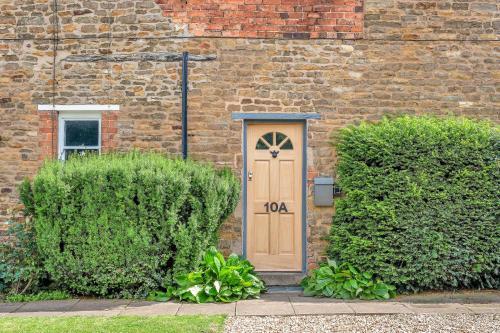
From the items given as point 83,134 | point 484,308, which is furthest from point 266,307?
point 83,134

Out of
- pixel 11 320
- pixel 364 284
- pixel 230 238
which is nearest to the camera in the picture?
pixel 11 320

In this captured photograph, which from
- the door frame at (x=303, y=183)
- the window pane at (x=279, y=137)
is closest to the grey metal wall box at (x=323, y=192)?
the door frame at (x=303, y=183)

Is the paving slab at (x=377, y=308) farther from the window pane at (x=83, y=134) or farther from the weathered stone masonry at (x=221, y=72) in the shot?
the window pane at (x=83, y=134)

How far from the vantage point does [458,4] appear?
831cm

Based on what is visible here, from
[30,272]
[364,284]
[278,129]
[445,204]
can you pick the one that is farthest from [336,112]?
[30,272]

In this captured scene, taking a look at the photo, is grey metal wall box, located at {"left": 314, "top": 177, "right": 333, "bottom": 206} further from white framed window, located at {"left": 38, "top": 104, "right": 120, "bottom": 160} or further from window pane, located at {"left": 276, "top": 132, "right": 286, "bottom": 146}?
white framed window, located at {"left": 38, "top": 104, "right": 120, "bottom": 160}

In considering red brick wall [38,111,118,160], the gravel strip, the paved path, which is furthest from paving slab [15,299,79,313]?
red brick wall [38,111,118,160]

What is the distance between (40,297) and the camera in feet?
22.9

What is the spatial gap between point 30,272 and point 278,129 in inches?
164

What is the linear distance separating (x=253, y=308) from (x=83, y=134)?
4076 mm

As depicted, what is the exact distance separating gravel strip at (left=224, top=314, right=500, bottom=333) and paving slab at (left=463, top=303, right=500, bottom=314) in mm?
199

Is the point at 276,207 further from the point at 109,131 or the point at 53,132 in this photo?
the point at 53,132

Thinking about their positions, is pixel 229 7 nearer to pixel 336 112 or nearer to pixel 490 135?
pixel 336 112

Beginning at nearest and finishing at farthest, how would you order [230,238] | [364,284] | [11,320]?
1. [11,320]
2. [364,284]
3. [230,238]
